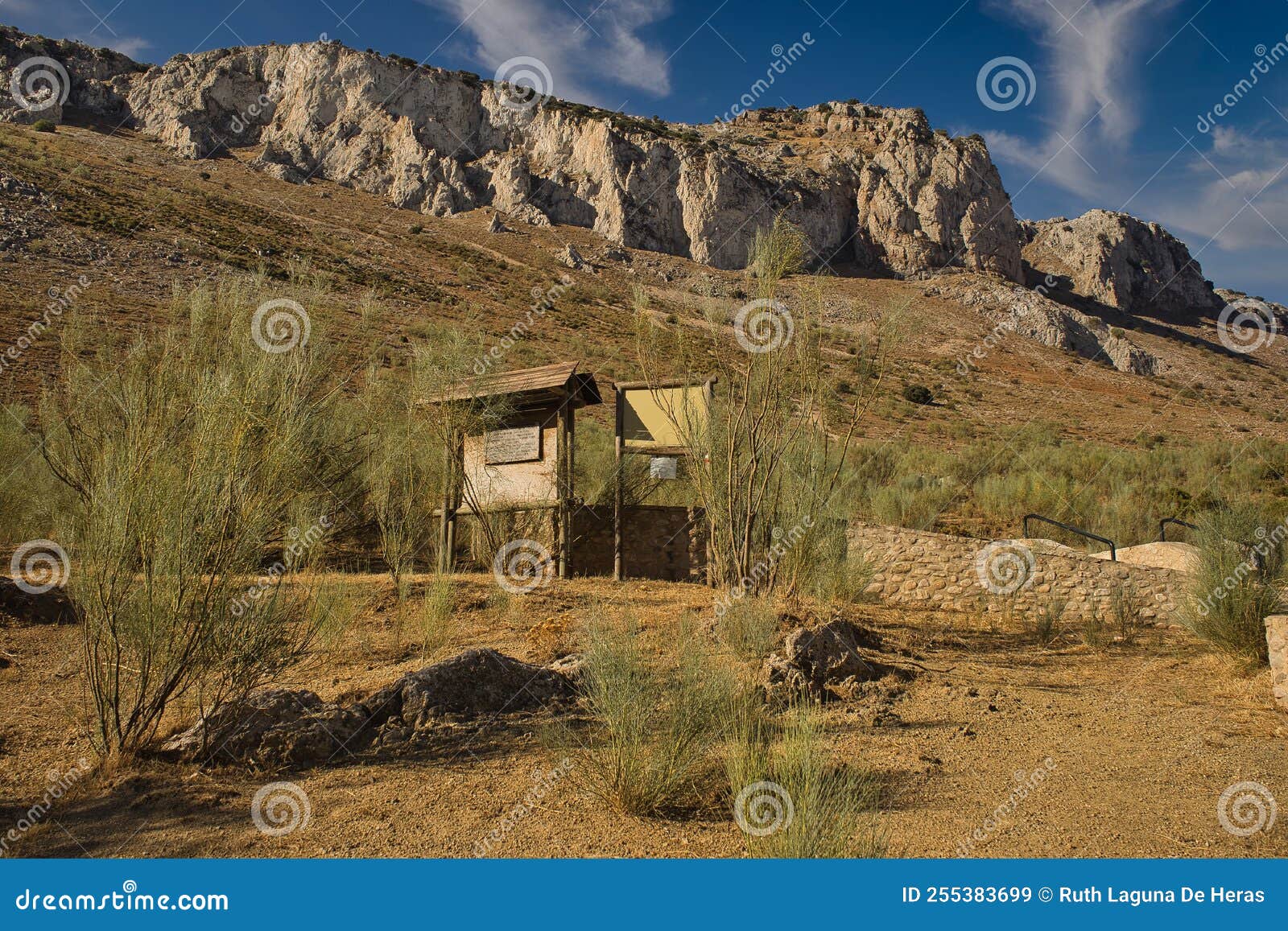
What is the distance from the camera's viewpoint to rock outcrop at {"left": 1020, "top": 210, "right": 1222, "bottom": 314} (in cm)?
7025

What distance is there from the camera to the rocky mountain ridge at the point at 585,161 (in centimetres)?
5759

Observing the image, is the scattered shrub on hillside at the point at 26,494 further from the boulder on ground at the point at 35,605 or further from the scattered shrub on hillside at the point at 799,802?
the scattered shrub on hillside at the point at 799,802

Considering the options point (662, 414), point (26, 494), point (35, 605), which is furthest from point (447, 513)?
point (26, 494)

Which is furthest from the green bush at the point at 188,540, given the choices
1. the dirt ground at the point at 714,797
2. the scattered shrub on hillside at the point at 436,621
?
the scattered shrub on hillside at the point at 436,621

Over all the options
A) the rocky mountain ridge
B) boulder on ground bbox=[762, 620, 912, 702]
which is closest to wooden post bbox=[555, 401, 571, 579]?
boulder on ground bbox=[762, 620, 912, 702]

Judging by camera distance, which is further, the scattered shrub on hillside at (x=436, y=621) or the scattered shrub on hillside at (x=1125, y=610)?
the scattered shrub on hillside at (x=1125, y=610)

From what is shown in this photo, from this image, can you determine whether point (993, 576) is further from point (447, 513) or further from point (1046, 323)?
point (1046, 323)

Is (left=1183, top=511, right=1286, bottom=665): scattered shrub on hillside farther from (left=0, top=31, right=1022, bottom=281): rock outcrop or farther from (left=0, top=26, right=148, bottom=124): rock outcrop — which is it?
(left=0, top=26, right=148, bottom=124): rock outcrop

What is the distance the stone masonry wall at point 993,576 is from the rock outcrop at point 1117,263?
64.8 metres

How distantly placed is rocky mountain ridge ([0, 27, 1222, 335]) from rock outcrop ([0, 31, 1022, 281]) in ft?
0.49

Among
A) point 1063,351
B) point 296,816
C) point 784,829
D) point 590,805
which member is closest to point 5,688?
point 296,816

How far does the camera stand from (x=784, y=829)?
323 cm

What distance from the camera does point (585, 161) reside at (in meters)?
64.3

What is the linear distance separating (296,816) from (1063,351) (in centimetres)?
5520
